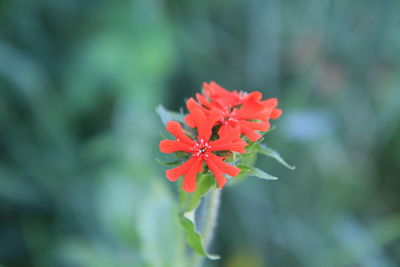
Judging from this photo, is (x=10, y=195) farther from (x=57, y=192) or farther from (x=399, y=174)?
(x=399, y=174)

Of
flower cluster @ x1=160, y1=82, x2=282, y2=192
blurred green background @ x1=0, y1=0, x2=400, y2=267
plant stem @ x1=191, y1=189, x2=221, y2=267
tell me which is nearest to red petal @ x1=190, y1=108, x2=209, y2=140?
flower cluster @ x1=160, y1=82, x2=282, y2=192

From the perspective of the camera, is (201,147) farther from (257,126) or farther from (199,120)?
(257,126)

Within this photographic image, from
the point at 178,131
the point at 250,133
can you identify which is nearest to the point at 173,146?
the point at 178,131

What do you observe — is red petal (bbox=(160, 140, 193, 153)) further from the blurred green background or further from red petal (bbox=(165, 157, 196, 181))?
the blurred green background

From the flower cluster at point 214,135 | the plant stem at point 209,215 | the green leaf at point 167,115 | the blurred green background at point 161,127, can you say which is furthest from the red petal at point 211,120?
the blurred green background at point 161,127

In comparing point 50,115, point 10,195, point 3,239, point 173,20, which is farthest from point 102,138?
point 173,20

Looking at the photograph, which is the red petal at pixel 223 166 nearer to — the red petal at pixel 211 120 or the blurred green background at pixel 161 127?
the red petal at pixel 211 120
